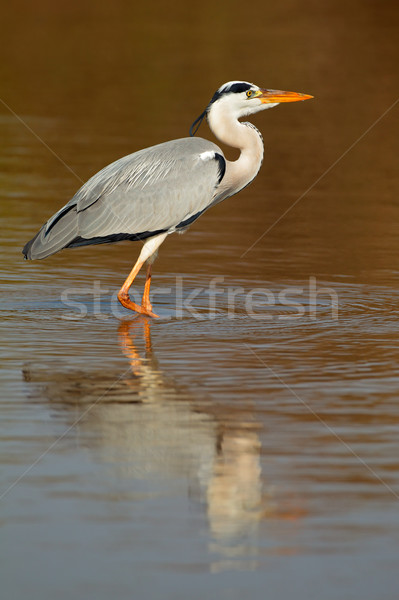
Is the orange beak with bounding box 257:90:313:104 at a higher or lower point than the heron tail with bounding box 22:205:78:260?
higher

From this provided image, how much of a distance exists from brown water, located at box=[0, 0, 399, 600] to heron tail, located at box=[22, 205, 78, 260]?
17.3 inches

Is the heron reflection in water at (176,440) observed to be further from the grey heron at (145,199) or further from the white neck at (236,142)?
the white neck at (236,142)

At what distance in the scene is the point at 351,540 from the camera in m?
5.29

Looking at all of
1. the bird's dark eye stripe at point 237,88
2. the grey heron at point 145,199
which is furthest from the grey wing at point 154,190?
the bird's dark eye stripe at point 237,88

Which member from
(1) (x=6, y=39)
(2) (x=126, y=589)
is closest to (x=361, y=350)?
(2) (x=126, y=589)

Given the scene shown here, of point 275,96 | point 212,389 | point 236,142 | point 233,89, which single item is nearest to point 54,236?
point 236,142

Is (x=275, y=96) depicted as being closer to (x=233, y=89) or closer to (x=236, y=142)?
(x=233, y=89)

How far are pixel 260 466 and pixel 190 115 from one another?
16099 millimetres

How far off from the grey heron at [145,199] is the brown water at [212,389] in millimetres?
532

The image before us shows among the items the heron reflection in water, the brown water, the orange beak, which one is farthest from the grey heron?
the heron reflection in water

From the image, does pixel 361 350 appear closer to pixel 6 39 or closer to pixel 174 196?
pixel 174 196

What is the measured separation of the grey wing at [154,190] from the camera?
10.6 meters

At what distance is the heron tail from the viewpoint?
10336 millimetres

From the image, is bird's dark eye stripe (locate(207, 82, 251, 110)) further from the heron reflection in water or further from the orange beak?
the heron reflection in water
